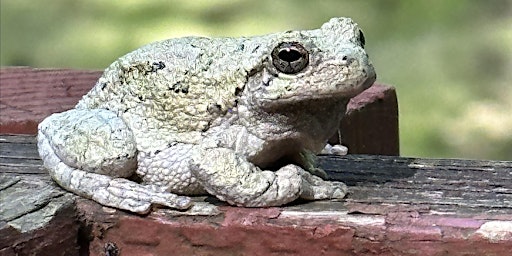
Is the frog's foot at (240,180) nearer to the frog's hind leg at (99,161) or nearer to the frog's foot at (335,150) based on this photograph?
the frog's hind leg at (99,161)

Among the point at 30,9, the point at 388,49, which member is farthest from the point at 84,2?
the point at 388,49

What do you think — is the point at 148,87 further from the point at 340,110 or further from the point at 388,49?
the point at 388,49

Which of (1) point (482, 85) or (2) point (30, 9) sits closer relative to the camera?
(1) point (482, 85)

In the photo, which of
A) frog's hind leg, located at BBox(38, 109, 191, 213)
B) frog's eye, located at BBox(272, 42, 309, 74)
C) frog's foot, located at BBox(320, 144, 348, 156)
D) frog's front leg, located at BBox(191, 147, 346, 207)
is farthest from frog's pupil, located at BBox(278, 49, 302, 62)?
frog's foot, located at BBox(320, 144, 348, 156)

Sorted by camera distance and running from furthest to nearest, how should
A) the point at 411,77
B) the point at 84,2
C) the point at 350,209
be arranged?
the point at 84,2
the point at 411,77
the point at 350,209

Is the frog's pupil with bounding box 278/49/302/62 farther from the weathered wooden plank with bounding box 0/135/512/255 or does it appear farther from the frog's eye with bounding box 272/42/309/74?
the weathered wooden plank with bounding box 0/135/512/255

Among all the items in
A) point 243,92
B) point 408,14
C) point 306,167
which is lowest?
point 306,167

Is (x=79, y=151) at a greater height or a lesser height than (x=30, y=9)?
lesser
